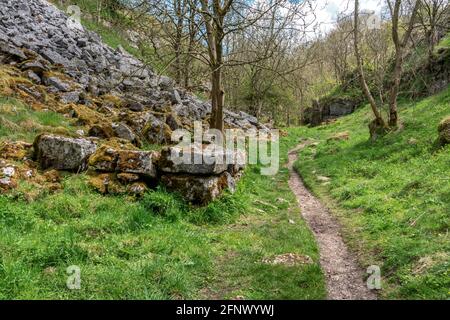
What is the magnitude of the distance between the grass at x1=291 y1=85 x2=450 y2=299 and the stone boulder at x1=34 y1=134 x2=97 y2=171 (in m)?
6.52

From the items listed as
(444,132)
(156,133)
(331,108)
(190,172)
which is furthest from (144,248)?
(331,108)

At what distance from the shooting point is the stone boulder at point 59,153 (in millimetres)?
8969

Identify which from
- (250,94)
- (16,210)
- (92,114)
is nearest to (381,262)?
(16,210)

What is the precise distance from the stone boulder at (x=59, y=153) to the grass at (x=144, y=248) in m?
0.56

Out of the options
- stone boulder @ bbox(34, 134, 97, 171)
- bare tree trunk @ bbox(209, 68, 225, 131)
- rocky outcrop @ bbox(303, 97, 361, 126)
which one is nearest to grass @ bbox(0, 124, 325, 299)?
stone boulder @ bbox(34, 134, 97, 171)

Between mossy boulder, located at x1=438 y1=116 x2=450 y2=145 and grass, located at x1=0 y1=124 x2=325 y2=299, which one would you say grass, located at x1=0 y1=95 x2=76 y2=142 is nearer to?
grass, located at x1=0 y1=124 x2=325 y2=299

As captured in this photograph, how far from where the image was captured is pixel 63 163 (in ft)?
29.6

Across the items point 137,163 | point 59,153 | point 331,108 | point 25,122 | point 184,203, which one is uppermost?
point 331,108

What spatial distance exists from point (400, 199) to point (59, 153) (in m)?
8.35

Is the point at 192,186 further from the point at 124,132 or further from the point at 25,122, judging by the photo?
the point at 25,122

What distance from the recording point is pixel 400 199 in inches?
371

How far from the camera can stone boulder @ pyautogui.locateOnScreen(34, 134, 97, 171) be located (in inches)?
353

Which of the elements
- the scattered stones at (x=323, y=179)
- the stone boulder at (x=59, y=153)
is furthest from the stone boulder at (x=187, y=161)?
the scattered stones at (x=323, y=179)

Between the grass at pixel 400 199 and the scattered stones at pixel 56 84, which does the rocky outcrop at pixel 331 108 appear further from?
the scattered stones at pixel 56 84
